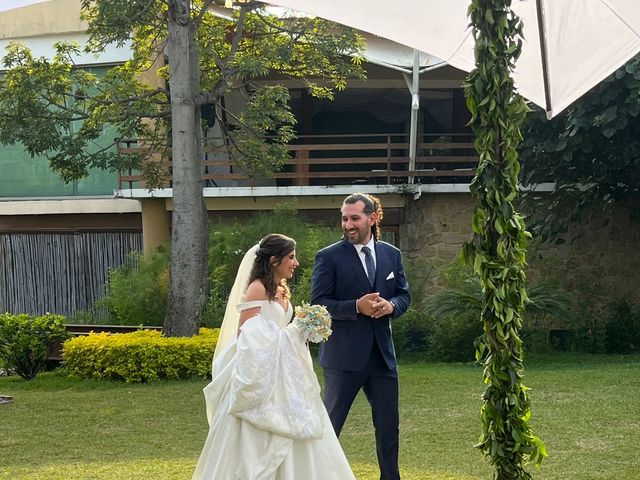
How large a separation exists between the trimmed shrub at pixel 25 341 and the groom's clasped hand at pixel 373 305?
29.9 feet

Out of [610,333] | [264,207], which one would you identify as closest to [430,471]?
[610,333]

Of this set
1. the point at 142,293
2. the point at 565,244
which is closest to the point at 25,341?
the point at 142,293

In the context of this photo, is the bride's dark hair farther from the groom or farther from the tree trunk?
the tree trunk

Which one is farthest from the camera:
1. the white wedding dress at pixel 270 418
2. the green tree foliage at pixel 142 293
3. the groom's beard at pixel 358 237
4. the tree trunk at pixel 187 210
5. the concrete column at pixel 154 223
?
the concrete column at pixel 154 223

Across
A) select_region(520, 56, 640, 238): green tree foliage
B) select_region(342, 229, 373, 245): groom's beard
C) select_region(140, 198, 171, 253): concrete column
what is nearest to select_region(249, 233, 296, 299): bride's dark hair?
select_region(342, 229, 373, 245): groom's beard

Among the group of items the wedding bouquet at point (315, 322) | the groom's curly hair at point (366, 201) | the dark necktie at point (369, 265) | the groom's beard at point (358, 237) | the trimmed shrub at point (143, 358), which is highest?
the groom's curly hair at point (366, 201)

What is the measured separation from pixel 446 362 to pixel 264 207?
17.9ft

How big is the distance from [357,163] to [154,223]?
423 cm

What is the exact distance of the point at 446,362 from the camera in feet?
52.2

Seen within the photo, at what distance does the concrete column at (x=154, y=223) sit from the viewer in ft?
65.8

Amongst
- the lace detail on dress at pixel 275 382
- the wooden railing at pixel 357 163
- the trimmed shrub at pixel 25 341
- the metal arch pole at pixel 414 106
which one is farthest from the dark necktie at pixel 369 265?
the metal arch pole at pixel 414 106

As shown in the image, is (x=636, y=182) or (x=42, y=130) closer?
(x=42, y=130)

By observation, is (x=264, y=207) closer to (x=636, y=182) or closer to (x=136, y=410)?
(x=636, y=182)

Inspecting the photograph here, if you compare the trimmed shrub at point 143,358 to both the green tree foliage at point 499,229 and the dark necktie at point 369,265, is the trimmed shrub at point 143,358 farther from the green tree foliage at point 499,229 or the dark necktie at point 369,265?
the green tree foliage at point 499,229
